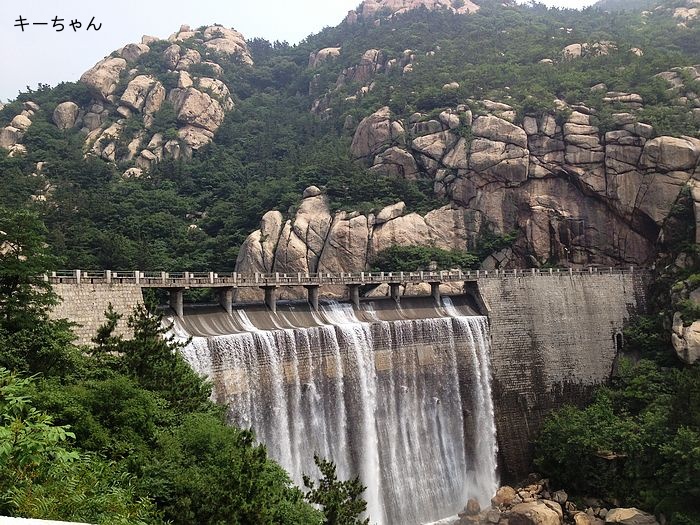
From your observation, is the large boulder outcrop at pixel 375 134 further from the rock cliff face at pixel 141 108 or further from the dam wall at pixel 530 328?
the rock cliff face at pixel 141 108

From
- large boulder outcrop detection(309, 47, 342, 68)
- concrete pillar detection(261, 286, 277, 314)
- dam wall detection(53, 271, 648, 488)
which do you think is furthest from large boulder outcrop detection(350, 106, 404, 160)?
large boulder outcrop detection(309, 47, 342, 68)

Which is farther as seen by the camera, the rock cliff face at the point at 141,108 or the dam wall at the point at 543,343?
the rock cliff face at the point at 141,108

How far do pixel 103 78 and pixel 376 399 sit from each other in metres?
75.5

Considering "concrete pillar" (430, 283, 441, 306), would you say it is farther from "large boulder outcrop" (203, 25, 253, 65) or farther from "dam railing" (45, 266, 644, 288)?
"large boulder outcrop" (203, 25, 253, 65)

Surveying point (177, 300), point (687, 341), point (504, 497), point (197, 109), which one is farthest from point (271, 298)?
point (197, 109)

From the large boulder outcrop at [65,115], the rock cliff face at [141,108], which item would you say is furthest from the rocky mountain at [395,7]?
the large boulder outcrop at [65,115]

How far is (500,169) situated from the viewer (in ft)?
202

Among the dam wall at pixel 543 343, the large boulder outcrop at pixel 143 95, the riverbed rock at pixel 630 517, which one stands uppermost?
the large boulder outcrop at pixel 143 95

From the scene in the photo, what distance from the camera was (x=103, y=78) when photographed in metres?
92.9

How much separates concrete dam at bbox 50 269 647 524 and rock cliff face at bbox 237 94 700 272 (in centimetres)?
620

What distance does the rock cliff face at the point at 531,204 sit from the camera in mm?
55844

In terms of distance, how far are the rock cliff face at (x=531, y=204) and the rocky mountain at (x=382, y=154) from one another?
167 mm

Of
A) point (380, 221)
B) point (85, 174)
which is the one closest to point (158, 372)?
point (380, 221)

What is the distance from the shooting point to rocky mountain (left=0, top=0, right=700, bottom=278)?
5841 cm
